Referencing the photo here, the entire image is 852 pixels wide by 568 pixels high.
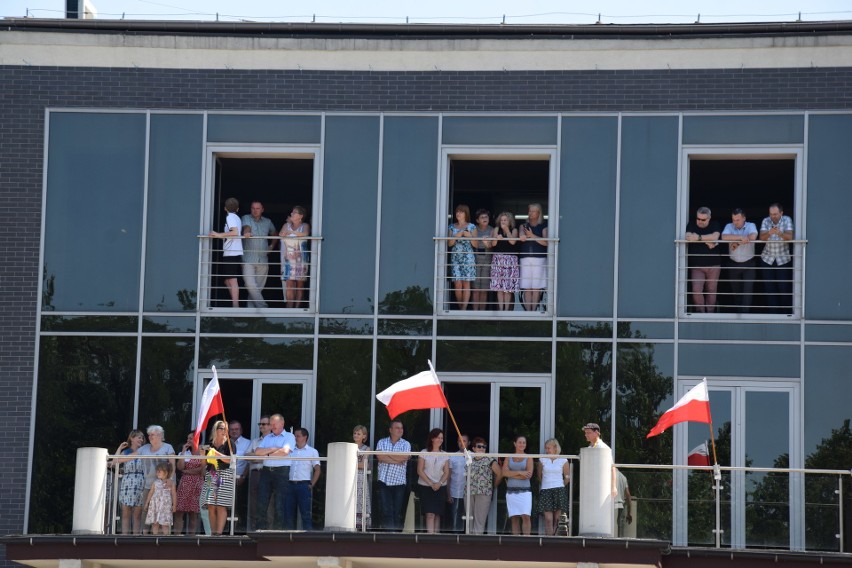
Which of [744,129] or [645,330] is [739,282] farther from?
[744,129]

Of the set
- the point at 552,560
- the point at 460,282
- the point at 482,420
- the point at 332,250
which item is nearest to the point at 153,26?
the point at 332,250

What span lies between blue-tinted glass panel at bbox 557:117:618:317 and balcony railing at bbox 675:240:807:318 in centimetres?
111

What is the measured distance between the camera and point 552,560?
2284 centimetres

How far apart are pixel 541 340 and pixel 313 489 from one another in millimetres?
4442

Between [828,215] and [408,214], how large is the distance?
6.21 m

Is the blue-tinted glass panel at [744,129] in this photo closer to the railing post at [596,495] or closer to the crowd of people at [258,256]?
the railing post at [596,495]

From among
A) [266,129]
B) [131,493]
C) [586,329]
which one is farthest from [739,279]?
[131,493]

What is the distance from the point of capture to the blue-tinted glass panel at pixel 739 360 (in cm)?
2561

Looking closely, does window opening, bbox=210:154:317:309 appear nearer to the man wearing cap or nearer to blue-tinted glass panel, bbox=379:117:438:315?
blue-tinted glass panel, bbox=379:117:438:315

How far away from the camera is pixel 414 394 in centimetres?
2406

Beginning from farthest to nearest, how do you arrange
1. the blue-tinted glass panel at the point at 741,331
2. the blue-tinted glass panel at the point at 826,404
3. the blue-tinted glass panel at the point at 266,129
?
the blue-tinted glass panel at the point at 266,129 < the blue-tinted glass panel at the point at 741,331 < the blue-tinted glass panel at the point at 826,404

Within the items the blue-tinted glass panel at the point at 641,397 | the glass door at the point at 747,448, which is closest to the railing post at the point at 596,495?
the glass door at the point at 747,448

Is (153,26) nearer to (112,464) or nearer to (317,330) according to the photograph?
(317,330)

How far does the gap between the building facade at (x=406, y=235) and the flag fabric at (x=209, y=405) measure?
1567mm
